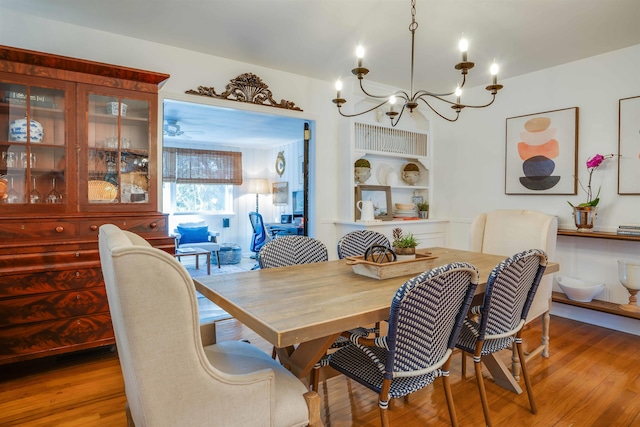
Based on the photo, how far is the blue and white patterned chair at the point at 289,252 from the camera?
2.42 meters

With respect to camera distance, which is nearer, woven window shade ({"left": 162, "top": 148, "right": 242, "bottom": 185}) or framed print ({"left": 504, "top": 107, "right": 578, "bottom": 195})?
framed print ({"left": 504, "top": 107, "right": 578, "bottom": 195})

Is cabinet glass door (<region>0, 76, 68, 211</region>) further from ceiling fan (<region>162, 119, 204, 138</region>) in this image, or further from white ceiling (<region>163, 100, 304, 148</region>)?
ceiling fan (<region>162, 119, 204, 138</region>)

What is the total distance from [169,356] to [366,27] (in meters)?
2.64

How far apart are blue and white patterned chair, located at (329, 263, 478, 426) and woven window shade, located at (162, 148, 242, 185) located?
6.63m

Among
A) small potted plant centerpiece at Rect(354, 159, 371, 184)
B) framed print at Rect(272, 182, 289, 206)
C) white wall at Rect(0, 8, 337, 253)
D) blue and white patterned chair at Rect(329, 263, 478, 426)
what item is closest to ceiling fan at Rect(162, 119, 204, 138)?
framed print at Rect(272, 182, 289, 206)

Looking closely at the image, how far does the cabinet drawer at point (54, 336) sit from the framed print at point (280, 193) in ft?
17.9

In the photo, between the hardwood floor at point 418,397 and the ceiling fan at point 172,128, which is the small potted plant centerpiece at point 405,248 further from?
the ceiling fan at point 172,128

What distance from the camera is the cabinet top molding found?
237 cm

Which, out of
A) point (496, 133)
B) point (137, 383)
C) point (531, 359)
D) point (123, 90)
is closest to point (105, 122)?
point (123, 90)

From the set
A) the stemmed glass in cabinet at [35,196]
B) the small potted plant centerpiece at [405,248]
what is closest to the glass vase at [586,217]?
the small potted plant centerpiece at [405,248]

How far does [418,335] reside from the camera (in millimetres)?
1430

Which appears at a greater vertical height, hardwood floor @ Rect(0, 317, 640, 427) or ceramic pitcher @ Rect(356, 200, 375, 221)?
ceramic pitcher @ Rect(356, 200, 375, 221)

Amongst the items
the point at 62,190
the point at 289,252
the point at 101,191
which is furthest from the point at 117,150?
the point at 289,252

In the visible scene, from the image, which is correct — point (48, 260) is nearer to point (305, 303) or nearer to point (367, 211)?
point (305, 303)
